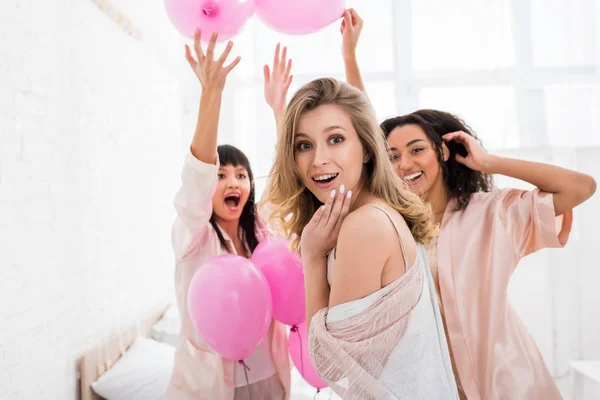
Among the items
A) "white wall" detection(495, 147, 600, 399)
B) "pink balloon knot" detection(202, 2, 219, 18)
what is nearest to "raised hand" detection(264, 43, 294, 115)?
"pink balloon knot" detection(202, 2, 219, 18)

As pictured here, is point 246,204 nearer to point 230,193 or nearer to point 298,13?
point 230,193

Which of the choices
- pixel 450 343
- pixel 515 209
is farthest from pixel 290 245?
pixel 515 209

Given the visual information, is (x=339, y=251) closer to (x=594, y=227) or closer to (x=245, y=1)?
(x=245, y=1)

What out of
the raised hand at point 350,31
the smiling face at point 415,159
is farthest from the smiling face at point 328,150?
the raised hand at point 350,31

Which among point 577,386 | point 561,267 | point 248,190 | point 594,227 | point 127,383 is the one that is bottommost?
point 577,386

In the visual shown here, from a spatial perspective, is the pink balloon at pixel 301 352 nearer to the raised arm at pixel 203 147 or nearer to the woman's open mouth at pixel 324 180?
the raised arm at pixel 203 147

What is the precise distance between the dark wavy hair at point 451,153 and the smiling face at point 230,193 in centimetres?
57

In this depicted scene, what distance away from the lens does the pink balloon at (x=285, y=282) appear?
59.6 inches

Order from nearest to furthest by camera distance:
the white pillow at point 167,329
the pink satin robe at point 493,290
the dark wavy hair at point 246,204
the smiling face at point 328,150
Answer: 1. the smiling face at point 328,150
2. the pink satin robe at point 493,290
3. the dark wavy hair at point 246,204
4. the white pillow at point 167,329

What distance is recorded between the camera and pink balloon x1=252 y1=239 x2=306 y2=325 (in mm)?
1513

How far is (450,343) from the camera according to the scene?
5.00 ft

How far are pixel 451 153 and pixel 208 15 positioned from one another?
95cm

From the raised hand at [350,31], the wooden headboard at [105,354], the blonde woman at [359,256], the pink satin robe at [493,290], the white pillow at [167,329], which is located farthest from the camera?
the white pillow at [167,329]

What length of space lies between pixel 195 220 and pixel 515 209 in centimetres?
103
